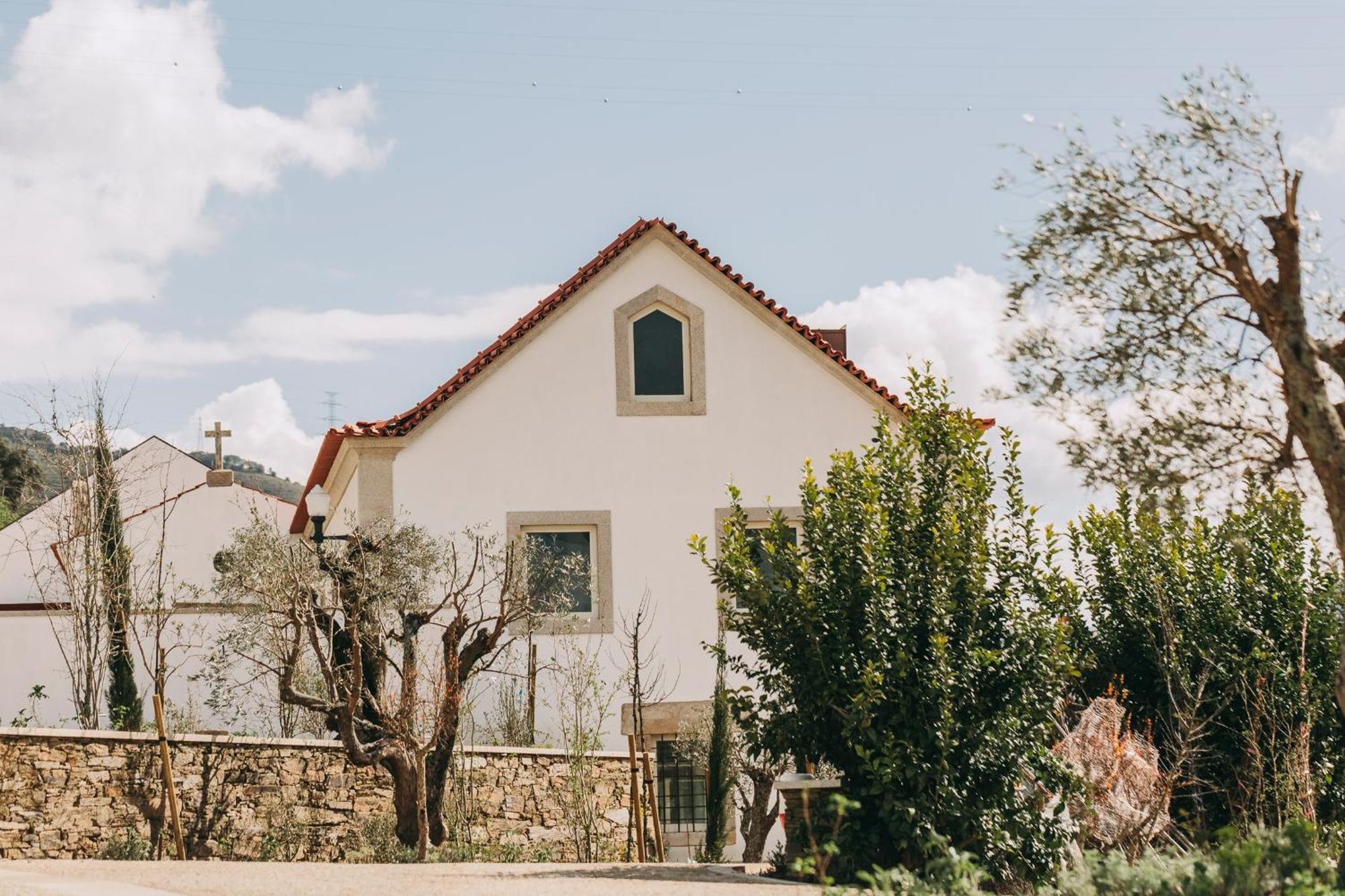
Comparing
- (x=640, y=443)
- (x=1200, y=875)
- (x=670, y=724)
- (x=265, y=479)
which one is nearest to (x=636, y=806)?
(x=670, y=724)

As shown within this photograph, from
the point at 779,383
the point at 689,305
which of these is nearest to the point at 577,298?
the point at 689,305

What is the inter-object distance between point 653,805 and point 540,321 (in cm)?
812

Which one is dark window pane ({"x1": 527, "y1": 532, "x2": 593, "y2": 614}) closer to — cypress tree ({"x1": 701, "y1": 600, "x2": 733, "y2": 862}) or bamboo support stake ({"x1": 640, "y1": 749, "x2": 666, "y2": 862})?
cypress tree ({"x1": 701, "y1": 600, "x2": 733, "y2": 862})

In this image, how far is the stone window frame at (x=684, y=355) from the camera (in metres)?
22.5

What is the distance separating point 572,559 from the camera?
21.6 m

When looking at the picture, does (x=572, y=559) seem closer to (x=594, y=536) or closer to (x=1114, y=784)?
(x=594, y=536)

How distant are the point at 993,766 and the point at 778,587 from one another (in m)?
2.63

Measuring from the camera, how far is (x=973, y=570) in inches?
525

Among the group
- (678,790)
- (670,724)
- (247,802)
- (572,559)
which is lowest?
(678,790)

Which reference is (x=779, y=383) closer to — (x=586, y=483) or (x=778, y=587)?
(x=586, y=483)

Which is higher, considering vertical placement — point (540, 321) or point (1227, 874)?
point (540, 321)

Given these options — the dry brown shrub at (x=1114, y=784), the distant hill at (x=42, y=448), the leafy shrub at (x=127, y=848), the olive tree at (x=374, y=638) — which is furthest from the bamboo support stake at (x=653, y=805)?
the distant hill at (x=42, y=448)

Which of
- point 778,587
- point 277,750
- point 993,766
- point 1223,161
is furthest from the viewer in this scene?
point 277,750

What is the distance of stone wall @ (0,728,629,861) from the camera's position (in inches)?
606
